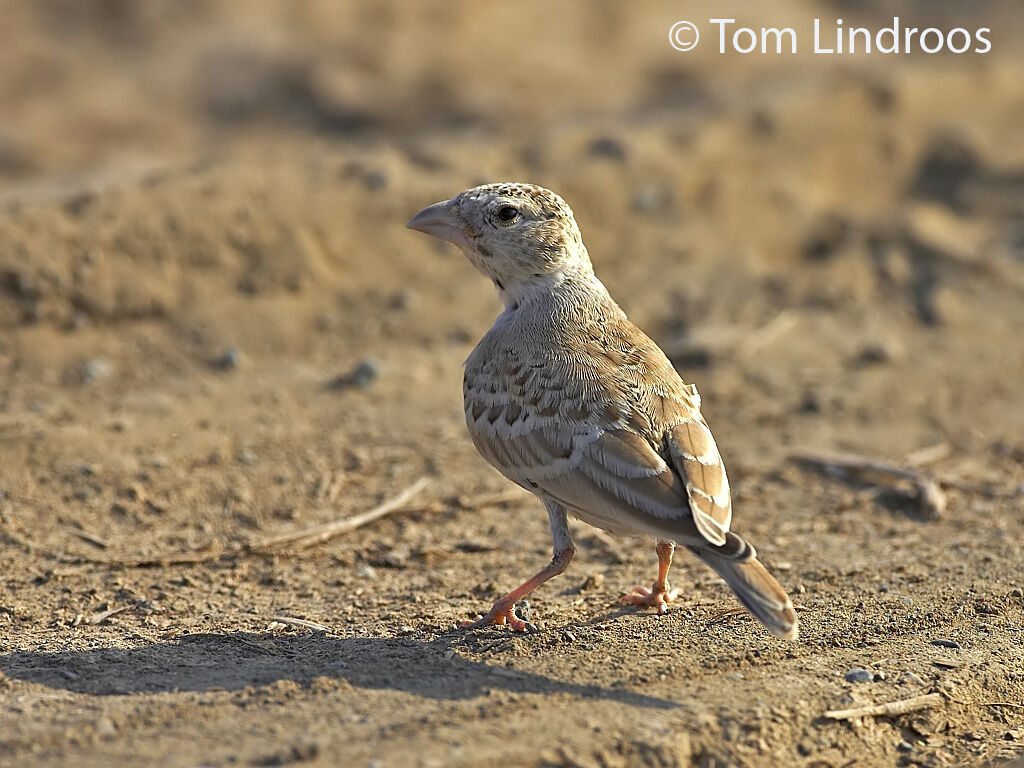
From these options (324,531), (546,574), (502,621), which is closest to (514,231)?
(546,574)

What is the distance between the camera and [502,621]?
5.79m

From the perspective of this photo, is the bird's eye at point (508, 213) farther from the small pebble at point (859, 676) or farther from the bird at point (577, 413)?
the small pebble at point (859, 676)

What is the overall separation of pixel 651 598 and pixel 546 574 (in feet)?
2.09

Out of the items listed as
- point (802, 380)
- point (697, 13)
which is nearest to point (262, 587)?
point (802, 380)

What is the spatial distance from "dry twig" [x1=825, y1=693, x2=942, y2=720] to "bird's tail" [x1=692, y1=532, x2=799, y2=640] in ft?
1.45

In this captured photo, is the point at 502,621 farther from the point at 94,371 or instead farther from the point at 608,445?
the point at 94,371

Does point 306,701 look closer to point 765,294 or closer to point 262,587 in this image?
point 262,587

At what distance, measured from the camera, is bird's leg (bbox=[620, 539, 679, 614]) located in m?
6.04

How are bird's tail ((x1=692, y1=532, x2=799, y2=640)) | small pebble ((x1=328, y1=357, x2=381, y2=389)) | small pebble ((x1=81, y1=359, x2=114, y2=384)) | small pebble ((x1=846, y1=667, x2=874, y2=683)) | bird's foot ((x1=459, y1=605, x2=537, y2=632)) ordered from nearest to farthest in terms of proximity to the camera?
bird's tail ((x1=692, y1=532, x2=799, y2=640)), small pebble ((x1=846, y1=667, x2=874, y2=683)), bird's foot ((x1=459, y1=605, x2=537, y2=632)), small pebble ((x1=81, y1=359, x2=114, y2=384)), small pebble ((x1=328, y1=357, x2=381, y2=389))

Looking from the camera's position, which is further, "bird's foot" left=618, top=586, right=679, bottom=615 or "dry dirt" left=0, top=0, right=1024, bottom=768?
"bird's foot" left=618, top=586, right=679, bottom=615

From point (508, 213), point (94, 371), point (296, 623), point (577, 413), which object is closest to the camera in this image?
point (577, 413)

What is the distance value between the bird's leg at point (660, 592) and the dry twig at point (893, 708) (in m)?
1.14

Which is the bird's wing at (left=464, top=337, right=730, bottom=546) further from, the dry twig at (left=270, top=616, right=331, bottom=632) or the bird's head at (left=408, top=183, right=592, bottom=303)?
the dry twig at (left=270, top=616, right=331, bottom=632)

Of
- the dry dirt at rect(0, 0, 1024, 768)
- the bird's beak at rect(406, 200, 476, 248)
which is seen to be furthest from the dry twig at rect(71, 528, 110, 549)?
the bird's beak at rect(406, 200, 476, 248)
